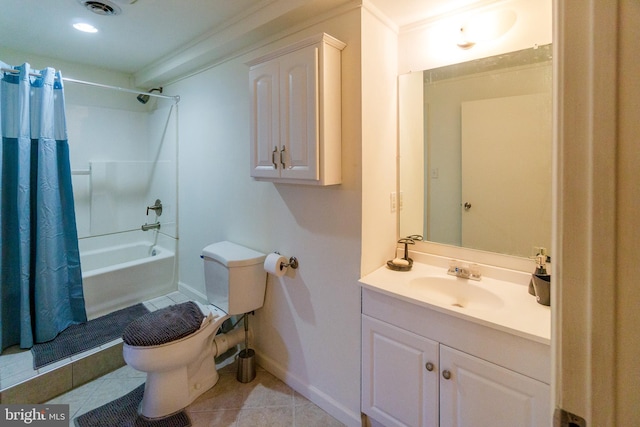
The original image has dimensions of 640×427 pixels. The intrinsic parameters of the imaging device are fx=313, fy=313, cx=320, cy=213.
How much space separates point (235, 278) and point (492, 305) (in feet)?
4.80

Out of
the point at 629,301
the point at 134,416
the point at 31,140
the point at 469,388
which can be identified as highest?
the point at 31,140

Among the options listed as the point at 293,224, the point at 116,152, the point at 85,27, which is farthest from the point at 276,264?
the point at 116,152

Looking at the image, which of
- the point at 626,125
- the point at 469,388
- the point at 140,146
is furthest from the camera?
the point at 140,146

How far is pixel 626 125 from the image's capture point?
1.33 ft

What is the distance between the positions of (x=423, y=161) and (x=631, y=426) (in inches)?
63.3

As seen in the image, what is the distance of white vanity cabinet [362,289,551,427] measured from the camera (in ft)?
3.84

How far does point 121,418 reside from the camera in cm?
178

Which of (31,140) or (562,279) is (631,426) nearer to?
(562,279)

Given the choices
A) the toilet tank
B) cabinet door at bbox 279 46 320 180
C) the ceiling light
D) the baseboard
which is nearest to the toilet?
the toilet tank

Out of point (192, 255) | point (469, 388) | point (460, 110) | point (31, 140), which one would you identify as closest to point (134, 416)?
point (192, 255)

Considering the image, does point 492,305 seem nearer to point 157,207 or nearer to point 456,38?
point 456,38

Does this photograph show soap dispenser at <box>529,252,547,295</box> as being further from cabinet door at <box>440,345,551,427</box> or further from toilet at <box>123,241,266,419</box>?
toilet at <box>123,241,266,419</box>

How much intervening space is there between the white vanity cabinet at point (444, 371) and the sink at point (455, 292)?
198mm

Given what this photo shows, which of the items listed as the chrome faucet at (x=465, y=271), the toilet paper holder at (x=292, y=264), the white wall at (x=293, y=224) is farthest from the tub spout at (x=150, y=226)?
the chrome faucet at (x=465, y=271)
